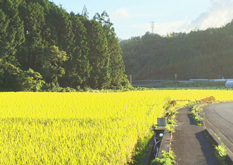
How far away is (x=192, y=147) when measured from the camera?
206 inches

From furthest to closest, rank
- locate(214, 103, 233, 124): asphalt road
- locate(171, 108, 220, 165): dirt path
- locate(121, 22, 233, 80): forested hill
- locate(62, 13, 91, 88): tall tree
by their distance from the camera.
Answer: locate(121, 22, 233, 80): forested hill < locate(62, 13, 91, 88): tall tree < locate(214, 103, 233, 124): asphalt road < locate(171, 108, 220, 165): dirt path

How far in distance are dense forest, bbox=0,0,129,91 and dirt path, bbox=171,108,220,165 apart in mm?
17911

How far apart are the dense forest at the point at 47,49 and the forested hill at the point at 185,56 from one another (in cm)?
4914

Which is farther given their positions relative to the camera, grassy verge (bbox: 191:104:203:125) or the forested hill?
the forested hill

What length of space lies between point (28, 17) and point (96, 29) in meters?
11.1

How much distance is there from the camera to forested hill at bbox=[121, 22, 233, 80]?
249 feet

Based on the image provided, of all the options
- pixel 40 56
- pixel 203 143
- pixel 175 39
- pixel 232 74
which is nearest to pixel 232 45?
pixel 232 74

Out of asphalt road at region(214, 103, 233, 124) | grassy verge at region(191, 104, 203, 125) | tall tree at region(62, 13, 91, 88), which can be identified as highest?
tall tree at region(62, 13, 91, 88)

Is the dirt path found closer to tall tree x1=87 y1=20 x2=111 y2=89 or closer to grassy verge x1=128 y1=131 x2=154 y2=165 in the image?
grassy verge x1=128 y1=131 x2=154 y2=165

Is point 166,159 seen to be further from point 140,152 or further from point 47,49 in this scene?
point 47,49

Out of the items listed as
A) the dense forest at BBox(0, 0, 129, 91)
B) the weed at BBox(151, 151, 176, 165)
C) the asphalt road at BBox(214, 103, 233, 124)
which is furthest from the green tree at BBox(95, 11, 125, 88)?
the weed at BBox(151, 151, 176, 165)

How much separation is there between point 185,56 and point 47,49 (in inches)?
2615

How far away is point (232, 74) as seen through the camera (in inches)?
2854

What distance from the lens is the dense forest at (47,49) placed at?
22000 millimetres
